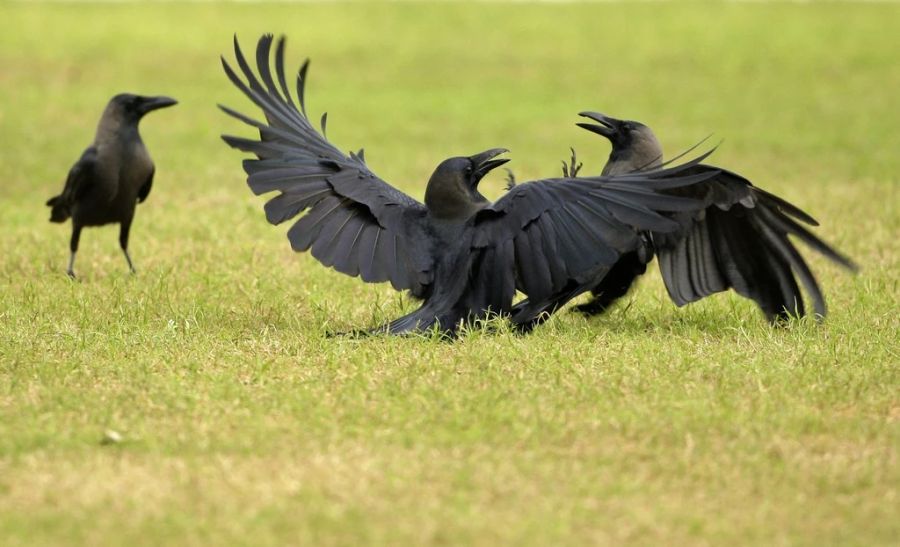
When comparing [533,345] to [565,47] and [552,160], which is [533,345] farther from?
[565,47]

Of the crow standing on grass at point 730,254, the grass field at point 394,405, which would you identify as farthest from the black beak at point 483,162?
the grass field at point 394,405

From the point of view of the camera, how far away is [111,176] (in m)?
7.96

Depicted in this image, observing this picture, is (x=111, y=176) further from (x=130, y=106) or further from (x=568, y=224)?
(x=568, y=224)

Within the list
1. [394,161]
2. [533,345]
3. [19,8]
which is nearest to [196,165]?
[394,161]

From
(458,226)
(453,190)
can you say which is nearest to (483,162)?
(453,190)

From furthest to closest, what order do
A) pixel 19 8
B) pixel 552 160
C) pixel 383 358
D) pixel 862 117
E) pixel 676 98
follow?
pixel 19 8, pixel 676 98, pixel 862 117, pixel 552 160, pixel 383 358

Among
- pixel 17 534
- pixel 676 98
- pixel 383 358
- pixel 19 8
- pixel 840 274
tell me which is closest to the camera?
pixel 17 534

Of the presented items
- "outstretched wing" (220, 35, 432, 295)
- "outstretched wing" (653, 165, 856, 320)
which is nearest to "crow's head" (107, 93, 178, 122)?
"outstretched wing" (220, 35, 432, 295)

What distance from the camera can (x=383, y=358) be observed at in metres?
5.41

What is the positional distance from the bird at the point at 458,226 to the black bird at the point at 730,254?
0.39 m

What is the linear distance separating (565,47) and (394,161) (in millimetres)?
10686

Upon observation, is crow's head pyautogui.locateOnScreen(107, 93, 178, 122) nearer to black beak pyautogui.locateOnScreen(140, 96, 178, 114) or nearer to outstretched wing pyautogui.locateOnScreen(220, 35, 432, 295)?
black beak pyautogui.locateOnScreen(140, 96, 178, 114)

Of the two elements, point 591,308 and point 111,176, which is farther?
point 111,176

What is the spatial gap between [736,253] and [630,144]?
784 mm
